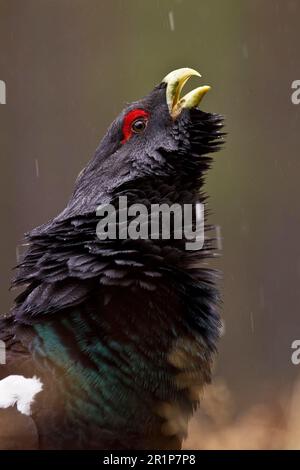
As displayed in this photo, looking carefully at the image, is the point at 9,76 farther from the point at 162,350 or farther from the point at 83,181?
the point at 162,350

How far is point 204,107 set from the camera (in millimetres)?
8570

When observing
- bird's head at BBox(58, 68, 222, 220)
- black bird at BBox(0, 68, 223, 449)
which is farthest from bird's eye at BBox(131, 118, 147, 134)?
black bird at BBox(0, 68, 223, 449)

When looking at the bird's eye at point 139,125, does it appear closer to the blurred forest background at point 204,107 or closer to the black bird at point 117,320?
the black bird at point 117,320

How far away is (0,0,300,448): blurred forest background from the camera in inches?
321

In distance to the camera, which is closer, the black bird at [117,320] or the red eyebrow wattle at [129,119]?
the black bird at [117,320]

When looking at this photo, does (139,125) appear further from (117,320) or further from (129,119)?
(117,320)

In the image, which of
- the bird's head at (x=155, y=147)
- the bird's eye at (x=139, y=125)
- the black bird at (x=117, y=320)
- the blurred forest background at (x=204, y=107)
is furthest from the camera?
the blurred forest background at (x=204, y=107)

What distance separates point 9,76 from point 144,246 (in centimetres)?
584

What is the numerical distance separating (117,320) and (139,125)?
1059 mm

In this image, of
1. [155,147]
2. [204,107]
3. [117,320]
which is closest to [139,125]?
[155,147]

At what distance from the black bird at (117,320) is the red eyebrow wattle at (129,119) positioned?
126 millimetres

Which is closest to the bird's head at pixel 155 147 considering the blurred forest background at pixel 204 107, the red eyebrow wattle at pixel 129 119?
A: the red eyebrow wattle at pixel 129 119

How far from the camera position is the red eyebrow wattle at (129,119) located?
3752 mm

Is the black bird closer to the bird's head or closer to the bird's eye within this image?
the bird's head
